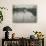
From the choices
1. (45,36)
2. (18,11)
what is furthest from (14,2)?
(45,36)

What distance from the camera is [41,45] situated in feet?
14.2

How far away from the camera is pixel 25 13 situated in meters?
4.53

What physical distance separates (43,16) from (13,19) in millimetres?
871

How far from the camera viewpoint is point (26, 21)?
14.9 ft

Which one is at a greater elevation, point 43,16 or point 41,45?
point 43,16

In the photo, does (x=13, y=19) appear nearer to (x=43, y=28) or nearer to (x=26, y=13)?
(x=26, y=13)

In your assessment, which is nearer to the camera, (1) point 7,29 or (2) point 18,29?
(1) point 7,29

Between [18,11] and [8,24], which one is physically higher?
[18,11]

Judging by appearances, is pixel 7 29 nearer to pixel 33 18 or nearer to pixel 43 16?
pixel 33 18

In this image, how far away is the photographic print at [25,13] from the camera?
14.8ft

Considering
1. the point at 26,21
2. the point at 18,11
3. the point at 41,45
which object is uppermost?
the point at 18,11

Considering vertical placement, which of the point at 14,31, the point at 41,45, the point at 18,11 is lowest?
the point at 41,45

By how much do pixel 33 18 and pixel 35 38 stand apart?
577mm

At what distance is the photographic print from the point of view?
4.52 meters
